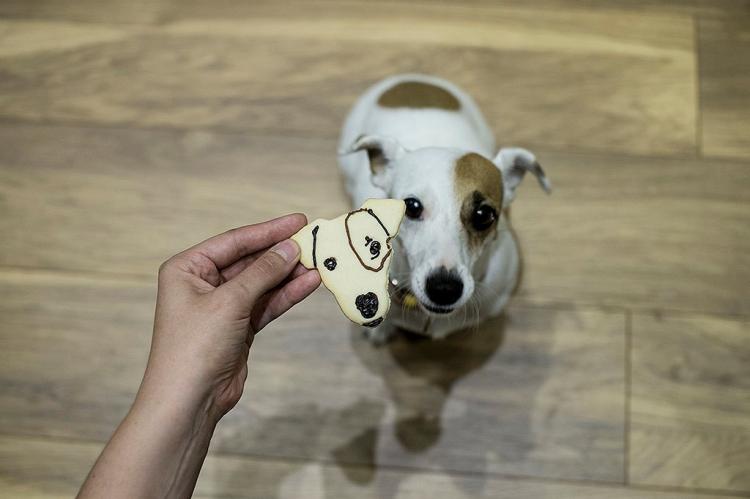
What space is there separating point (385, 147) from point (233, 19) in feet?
3.07

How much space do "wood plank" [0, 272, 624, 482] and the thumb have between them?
1.94 ft

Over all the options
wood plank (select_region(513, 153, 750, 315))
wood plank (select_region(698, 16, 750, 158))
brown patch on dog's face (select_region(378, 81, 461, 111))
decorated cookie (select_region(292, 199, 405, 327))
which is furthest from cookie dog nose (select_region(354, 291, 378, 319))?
wood plank (select_region(698, 16, 750, 158))

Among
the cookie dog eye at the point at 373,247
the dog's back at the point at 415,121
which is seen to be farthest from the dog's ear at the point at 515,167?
the cookie dog eye at the point at 373,247

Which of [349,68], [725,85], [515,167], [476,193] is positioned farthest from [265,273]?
[725,85]

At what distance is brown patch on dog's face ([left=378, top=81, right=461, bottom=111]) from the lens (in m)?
1.55

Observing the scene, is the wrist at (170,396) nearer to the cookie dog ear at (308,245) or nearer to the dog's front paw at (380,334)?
the cookie dog ear at (308,245)

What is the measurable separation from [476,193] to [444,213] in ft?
0.23

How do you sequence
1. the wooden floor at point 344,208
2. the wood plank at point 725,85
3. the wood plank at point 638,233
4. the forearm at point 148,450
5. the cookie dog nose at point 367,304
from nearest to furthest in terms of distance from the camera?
the forearm at point 148,450
the cookie dog nose at point 367,304
the wooden floor at point 344,208
the wood plank at point 638,233
the wood plank at point 725,85

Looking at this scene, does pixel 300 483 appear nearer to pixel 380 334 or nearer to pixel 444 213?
pixel 380 334

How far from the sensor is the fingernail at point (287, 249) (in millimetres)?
1117

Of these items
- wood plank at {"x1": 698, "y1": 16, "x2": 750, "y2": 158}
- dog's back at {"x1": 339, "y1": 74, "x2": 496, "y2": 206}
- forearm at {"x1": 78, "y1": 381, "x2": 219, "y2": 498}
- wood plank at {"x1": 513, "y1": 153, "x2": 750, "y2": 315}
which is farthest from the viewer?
wood plank at {"x1": 698, "y1": 16, "x2": 750, "y2": 158}

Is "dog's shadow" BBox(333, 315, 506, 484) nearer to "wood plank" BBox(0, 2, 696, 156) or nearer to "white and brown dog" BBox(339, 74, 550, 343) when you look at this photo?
"white and brown dog" BBox(339, 74, 550, 343)

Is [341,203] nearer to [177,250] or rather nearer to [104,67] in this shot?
[177,250]

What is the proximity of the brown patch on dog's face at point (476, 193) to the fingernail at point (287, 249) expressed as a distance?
299 mm
